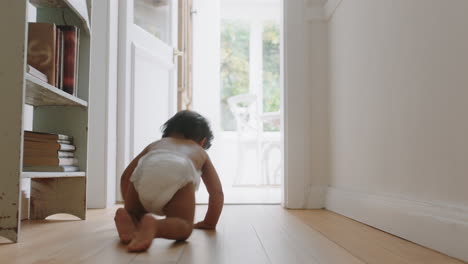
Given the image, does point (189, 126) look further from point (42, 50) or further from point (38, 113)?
point (38, 113)

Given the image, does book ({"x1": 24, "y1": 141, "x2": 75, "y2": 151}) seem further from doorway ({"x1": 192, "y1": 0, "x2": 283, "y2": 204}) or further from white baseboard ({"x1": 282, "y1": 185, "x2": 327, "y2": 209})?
doorway ({"x1": 192, "y1": 0, "x2": 283, "y2": 204})

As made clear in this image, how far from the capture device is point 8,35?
141cm

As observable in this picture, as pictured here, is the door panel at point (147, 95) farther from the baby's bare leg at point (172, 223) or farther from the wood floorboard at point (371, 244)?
the baby's bare leg at point (172, 223)

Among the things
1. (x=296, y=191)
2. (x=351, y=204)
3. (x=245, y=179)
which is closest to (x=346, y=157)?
(x=351, y=204)

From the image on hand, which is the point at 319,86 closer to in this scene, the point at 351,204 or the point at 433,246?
the point at 351,204

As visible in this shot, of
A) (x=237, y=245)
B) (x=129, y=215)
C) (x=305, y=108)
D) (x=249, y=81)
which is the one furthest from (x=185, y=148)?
(x=249, y=81)

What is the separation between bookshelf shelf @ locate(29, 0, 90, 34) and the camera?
1.89 metres

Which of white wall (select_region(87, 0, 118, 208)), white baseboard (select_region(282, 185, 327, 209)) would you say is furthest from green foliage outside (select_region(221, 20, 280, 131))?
white baseboard (select_region(282, 185, 327, 209))

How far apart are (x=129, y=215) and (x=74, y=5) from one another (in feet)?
3.06

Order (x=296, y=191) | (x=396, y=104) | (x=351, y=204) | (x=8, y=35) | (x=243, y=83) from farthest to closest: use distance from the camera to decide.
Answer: (x=243, y=83), (x=296, y=191), (x=351, y=204), (x=396, y=104), (x=8, y=35)

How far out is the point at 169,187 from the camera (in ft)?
4.77

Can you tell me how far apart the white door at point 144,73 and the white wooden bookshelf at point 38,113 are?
0.74 metres

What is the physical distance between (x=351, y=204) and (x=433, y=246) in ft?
2.45

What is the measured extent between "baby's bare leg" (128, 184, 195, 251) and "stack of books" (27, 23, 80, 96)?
669 mm
